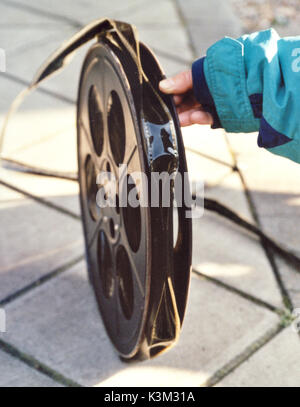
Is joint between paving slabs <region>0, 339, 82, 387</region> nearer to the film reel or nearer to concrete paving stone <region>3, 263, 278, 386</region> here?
concrete paving stone <region>3, 263, 278, 386</region>

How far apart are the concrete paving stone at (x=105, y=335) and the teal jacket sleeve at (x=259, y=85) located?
26.5 inches

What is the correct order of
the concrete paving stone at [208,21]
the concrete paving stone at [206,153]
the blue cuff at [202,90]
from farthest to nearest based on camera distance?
the concrete paving stone at [208,21], the concrete paving stone at [206,153], the blue cuff at [202,90]

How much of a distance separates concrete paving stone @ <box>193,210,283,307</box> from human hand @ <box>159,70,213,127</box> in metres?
0.68

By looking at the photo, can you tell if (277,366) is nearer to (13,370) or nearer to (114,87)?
(13,370)

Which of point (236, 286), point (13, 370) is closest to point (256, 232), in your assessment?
point (236, 286)

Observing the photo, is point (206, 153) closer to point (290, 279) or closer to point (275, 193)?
point (275, 193)

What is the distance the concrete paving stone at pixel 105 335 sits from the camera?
1.92m

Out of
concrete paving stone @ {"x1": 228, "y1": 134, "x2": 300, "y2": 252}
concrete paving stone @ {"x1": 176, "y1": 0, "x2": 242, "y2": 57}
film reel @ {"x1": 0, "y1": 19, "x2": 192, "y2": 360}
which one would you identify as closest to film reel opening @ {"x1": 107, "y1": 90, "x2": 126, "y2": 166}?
film reel @ {"x1": 0, "y1": 19, "x2": 192, "y2": 360}

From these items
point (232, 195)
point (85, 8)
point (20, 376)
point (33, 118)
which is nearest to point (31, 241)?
point (20, 376)

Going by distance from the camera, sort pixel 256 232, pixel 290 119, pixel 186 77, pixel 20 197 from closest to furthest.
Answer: pixel 290 119 < pixel 186 77 < pixel 256 232 < pixel 20 197

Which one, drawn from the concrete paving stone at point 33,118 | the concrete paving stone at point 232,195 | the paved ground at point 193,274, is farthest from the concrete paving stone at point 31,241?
the concrete paving stone at point 232,195

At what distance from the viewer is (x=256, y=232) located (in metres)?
2.48

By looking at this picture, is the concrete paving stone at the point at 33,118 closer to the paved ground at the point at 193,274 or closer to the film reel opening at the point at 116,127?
the paved ground at the point at 193,274
